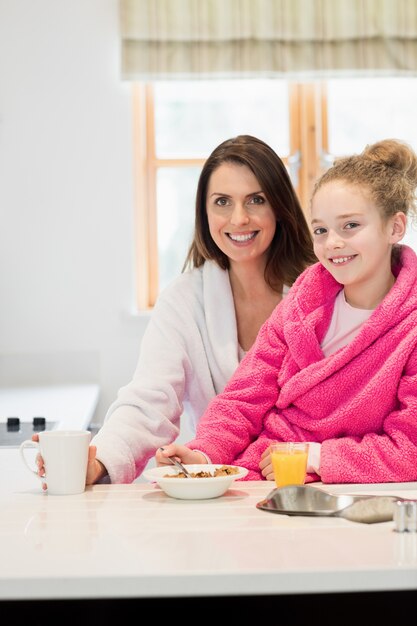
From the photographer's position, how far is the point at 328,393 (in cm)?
171

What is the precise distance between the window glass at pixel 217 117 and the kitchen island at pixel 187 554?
3.08m

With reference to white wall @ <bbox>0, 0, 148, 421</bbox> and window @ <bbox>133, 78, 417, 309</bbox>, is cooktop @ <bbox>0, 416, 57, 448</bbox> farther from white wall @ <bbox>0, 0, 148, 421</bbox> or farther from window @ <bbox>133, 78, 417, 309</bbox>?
window @ <bbox>133, 78, 417, 309</bbox>

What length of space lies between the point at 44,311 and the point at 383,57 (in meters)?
1.90

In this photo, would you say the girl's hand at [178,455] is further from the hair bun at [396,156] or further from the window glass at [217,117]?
the window glass at [217,117]

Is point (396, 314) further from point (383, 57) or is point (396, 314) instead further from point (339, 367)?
point (383, 57)

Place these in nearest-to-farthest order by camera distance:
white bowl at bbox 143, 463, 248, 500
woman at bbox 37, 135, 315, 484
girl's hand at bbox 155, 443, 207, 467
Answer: white bowl at bbox 143, 463, 248, 500 < girl's hand at bbox 155, 443, 207, 467 < woman at bbox 37, 135, 315, 484

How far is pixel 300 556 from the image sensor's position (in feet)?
3.24

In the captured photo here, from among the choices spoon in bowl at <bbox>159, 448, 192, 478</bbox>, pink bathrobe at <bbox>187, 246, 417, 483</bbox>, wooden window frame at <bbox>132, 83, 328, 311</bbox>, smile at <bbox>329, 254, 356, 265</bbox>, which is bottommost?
spoon in bowl at <bbox>159, 448, 192, 478</bbox>

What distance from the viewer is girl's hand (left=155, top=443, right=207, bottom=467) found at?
1.55 metres

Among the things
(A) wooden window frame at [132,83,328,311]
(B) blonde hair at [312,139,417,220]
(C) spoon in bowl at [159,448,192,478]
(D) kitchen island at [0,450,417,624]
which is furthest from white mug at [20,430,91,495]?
(A) wooden window frame at [132,83,328,311]

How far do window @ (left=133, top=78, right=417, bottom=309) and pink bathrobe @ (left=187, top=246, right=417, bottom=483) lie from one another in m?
2.43

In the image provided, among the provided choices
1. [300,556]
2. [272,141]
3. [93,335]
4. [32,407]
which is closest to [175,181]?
[272,141]

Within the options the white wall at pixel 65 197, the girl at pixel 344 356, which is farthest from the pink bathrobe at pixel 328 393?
the white wall at pixel 65 197

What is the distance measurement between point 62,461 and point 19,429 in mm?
1115
